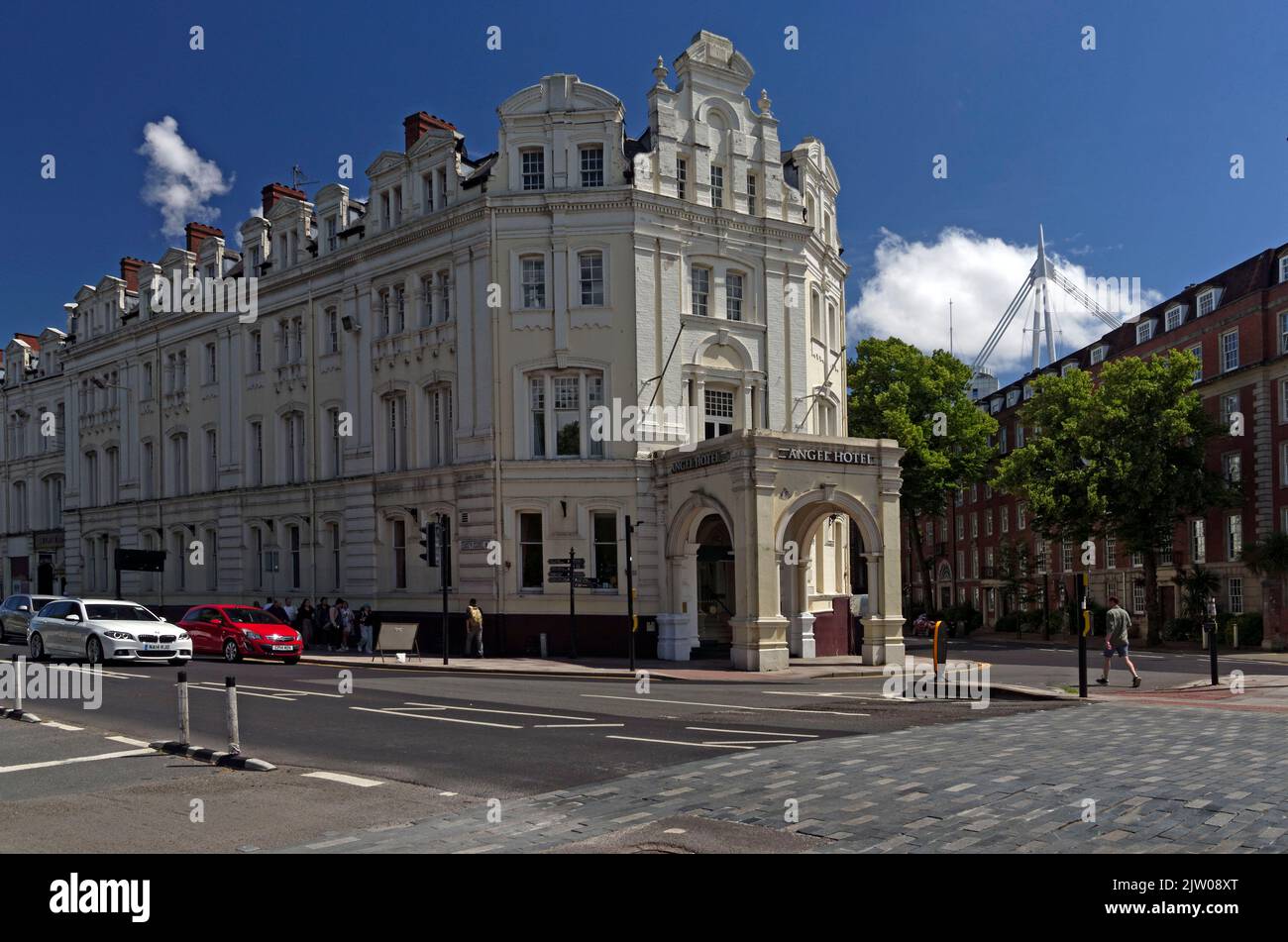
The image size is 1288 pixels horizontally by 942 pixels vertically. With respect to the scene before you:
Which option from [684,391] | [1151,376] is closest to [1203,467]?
[1151,376]

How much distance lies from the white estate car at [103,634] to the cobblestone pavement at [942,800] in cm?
1813

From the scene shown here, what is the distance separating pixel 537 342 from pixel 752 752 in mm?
22273

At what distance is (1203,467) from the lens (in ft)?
151

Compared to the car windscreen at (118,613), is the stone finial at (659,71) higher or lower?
higher

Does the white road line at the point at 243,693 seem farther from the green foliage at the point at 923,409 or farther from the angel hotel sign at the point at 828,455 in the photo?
the green foliage at the point at 923,409

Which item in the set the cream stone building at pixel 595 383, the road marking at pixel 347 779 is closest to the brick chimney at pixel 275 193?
the cream stone building at pixel 595 383

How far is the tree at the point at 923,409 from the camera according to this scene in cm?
5206

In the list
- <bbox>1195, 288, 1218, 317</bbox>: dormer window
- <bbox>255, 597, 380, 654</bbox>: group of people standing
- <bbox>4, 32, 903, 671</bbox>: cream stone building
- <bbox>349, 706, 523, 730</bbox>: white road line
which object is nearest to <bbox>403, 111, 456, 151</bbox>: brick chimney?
<bbox>4, 32, 903, 671</bbox>: cream stone building

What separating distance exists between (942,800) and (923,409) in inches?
1814

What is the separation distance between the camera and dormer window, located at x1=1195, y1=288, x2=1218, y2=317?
171 ft

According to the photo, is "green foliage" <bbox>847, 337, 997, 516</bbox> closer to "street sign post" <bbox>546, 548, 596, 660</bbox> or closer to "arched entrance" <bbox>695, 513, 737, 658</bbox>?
"arched entrance" <bbox>695, 513, 737, 658</bbox>

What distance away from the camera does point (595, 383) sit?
110 ft

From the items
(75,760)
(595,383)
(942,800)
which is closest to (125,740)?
(75,760)
